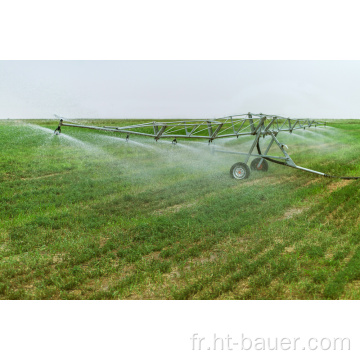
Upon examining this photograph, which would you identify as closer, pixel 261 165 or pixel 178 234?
pixel 178 234

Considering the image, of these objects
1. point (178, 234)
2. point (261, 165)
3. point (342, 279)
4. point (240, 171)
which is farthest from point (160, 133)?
point (342, 279)

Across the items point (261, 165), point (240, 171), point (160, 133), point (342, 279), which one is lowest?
point (342, 279)

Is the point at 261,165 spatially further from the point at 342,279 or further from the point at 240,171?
the point at 342,279

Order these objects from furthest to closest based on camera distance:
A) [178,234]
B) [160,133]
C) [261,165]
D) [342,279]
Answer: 1. [261,165]
2. [160,133]
3. [178,234]
4. [342,279]

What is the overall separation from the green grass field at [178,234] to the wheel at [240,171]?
521mm

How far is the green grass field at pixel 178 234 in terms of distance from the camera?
608 cm

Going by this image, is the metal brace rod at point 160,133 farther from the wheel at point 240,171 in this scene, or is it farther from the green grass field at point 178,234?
the wheel at point 240,171

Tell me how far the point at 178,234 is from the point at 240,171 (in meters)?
6.74

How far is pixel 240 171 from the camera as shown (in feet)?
47.3

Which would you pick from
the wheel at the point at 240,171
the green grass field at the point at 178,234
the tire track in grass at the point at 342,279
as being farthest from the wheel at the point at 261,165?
the tire track in grass at the point at 342,279

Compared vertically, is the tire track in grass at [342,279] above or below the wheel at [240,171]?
below

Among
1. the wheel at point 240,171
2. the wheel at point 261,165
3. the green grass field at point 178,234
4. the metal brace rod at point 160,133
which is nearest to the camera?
the green grass field at point 178,234

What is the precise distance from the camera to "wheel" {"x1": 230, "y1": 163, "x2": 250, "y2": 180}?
1427cm

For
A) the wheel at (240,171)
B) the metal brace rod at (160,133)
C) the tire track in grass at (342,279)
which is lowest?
the tire track in grass at (342,279)
